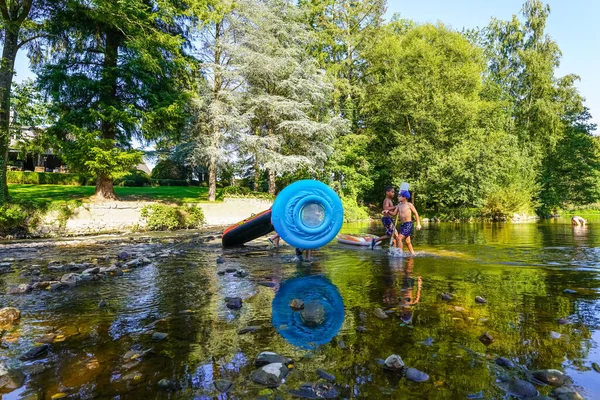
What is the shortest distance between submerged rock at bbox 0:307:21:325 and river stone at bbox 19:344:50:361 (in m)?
1.50

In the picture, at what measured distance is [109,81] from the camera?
73.1ft

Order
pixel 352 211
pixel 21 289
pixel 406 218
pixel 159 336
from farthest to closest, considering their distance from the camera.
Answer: pixel 352 211 < pixel 406 218 < pixel 21 289 < pixel 159 336

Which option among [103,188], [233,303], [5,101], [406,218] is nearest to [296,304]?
[233,303]

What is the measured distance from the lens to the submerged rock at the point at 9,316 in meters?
5.07

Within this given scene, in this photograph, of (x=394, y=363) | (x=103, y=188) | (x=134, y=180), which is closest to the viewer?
(x=394, y=363)

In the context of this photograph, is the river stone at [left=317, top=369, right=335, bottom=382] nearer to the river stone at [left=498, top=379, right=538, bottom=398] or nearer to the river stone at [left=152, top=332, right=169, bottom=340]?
the river stone at [left=498, top=379, right=538, bottom=398]

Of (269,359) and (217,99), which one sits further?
(217,99)

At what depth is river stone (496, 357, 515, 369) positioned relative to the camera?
143 inches

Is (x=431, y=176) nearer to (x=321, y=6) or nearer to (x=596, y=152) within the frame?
(x=321, y=6)

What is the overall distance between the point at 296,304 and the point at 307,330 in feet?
3.46

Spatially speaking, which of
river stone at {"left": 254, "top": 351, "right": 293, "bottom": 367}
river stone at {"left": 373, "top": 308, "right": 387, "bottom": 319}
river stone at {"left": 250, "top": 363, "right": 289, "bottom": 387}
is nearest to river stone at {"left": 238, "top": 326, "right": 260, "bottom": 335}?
river stone at {"left": 254, "top": 351, "right": 293, "bottom": 367}

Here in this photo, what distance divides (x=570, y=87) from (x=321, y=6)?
2998cm

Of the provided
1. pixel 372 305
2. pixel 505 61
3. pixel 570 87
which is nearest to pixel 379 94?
pixel 505 61

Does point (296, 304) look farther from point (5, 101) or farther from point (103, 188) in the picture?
point (5, 101)
